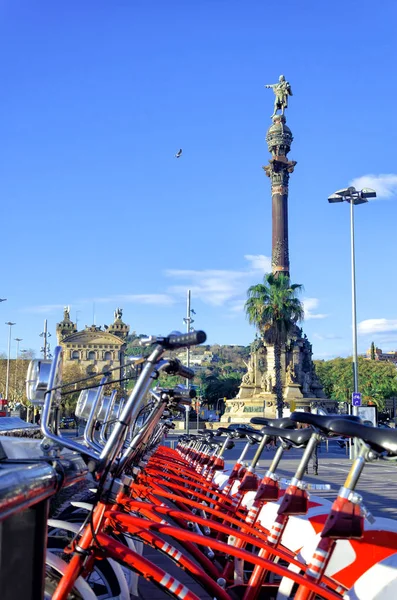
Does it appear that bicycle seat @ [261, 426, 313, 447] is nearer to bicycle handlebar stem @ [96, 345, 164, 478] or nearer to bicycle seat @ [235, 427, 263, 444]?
bicycle seat @ [235, 427, 263, 444]

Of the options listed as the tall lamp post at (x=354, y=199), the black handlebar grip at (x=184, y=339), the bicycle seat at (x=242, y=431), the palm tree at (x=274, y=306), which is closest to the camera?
the black handlebar grip at (x=184, y=339)

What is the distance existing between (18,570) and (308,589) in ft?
4.75

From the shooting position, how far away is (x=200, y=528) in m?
4.04

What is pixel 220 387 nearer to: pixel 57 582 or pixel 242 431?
pixel 242 431

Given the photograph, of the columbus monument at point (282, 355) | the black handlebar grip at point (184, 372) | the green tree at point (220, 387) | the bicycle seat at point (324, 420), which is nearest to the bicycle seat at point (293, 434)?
the bicycle seat at point (324, 420)

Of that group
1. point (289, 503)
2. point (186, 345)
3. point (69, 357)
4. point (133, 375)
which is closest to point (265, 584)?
point (289, 503)

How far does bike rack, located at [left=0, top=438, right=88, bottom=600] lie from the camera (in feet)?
4.57

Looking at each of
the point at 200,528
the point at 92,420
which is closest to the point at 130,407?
the point at 92,420

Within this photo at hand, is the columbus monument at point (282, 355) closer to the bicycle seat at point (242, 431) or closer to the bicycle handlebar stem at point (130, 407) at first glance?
the bicycle seat at point (242, 431)

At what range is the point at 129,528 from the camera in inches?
109

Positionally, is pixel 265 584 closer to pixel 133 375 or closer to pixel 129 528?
pixel 129 528

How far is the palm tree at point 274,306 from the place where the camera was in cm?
→ 3881

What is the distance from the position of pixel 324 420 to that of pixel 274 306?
36.4 m

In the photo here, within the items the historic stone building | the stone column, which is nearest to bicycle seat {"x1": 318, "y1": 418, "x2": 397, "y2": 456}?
the stone column
